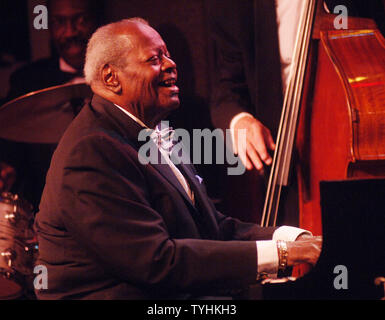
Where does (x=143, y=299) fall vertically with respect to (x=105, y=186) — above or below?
below

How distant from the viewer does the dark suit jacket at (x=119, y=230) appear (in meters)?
1.64

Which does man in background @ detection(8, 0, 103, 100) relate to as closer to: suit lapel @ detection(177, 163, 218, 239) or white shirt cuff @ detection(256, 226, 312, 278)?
suit lapel @ detection(177, 163, 218, 239)

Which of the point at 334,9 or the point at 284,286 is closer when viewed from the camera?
the point at 284,286

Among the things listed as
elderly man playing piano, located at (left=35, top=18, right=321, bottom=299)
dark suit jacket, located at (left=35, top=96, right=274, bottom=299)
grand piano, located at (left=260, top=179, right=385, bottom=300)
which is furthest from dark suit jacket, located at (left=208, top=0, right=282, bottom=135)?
grand piano, located at (left=260, top=179, right=385, bottom=300)

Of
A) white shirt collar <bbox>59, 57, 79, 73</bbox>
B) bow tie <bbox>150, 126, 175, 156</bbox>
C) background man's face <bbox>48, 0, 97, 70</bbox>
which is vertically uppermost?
background man's face <bbox>48, 0, 97, 70</bbox>

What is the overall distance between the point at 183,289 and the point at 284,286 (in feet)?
1.00

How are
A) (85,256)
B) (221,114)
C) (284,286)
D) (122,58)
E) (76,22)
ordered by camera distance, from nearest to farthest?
(284,286), (85,256), (122,58), (221,114), (76,22)

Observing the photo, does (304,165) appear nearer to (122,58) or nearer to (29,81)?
(122,58)

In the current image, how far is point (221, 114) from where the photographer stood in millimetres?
2438

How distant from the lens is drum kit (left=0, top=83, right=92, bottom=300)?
266 centimetres

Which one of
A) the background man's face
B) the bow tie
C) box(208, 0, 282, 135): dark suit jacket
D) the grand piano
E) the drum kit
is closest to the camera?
the grand piano

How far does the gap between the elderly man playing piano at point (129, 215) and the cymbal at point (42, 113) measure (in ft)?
2.40

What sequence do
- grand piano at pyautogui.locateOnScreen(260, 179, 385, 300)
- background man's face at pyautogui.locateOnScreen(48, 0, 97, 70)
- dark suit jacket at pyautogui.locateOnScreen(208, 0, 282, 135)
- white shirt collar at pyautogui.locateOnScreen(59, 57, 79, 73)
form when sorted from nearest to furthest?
1. grand piano at pyautogui.locateOnScreen(260, 179, 385, 300)
2. dark suit jacket at pyautogui.locateOnScreen(208, 0, 282, 135)
3. background man's face at pyautogui.locateOnScreen(48, 0, 97, 70)
4. white shirt collar at pyautogui.locateOnScreen(59, 57, 79, 73)

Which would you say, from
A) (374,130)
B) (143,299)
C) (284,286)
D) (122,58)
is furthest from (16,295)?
(374,130)
